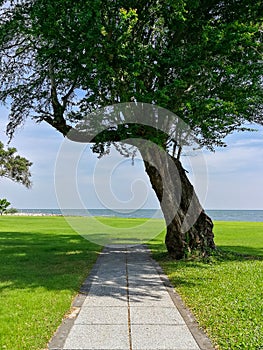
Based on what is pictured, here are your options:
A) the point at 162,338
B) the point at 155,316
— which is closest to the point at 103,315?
the point at 155,316

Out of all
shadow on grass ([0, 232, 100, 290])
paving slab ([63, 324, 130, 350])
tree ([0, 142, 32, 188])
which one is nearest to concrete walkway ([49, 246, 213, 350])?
paving slab ([63, 324, 130, 350])

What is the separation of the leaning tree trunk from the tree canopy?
1.65 m

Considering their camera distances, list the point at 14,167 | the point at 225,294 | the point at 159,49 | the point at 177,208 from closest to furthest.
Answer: the point at 225,294 < the point at 159,49 < the point at 177,208 < the point at 14,167

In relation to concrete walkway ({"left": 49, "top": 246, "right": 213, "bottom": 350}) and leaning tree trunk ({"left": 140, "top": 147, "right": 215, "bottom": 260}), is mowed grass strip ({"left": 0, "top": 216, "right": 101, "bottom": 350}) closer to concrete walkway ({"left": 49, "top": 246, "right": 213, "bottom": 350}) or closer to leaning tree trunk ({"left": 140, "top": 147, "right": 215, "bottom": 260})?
concrete walkway ({"left": 49, "top": 246, "right": 213, "bottom": 350})

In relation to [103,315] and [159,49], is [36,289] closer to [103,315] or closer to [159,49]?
[103,315]

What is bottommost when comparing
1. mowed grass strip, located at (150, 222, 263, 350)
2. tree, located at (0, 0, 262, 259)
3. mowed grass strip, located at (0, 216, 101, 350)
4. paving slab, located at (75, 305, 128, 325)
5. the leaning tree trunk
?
mowed grass strip, located at (150, 222, 263, 350)

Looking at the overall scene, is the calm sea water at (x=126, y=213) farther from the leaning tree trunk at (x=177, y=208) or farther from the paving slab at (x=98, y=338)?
the paving slab at (x=98, y=338)

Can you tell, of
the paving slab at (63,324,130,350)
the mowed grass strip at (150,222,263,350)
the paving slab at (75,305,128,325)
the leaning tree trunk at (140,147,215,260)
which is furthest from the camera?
the leaning tree trunk at (140,147,215,260)

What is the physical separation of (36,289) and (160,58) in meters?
6.02

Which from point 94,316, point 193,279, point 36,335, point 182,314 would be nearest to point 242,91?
point 193,279

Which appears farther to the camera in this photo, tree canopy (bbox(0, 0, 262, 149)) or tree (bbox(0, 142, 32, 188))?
tree (bbox(0, 142, 32, 188))

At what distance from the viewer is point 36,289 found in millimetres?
7859

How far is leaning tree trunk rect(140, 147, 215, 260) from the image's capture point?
11891 millimetres

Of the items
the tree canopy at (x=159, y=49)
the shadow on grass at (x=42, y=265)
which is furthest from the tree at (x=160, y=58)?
the shadow on grass at (x=42, y=265)
